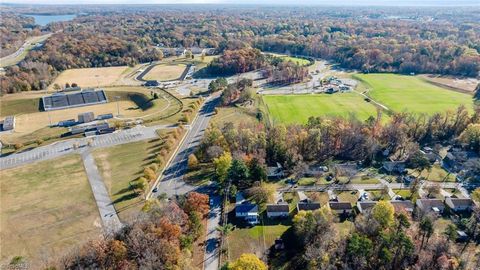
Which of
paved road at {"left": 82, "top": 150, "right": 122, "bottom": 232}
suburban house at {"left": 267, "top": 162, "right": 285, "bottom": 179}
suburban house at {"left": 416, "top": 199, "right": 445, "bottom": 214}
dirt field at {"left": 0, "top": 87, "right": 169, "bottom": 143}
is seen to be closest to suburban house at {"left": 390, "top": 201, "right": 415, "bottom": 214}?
suburban house at {"left": 416, "top": 199, "right": 445, "bottom": 214}

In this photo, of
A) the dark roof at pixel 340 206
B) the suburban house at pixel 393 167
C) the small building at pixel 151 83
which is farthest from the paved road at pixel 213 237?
the small building at pixel 151 83

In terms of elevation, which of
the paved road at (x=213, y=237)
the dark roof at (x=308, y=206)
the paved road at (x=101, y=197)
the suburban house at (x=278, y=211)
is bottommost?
the paved road at (x=101, y=197)

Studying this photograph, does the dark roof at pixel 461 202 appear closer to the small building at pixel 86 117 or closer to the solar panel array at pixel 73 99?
the small building at pixel 86 117

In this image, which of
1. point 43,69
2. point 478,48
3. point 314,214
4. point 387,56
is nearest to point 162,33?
point 43,69

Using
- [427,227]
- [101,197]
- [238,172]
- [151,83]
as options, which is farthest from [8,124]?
[427,227]

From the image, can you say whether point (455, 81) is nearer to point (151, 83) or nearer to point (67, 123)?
point (151, 83)

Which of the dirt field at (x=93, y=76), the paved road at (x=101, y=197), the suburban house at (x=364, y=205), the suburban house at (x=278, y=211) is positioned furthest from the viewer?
the dirt field at (x=93, y=76)

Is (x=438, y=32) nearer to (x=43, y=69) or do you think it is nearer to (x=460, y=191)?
(x=460, y=191)
